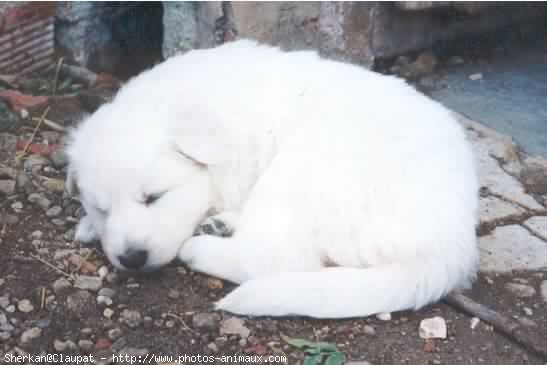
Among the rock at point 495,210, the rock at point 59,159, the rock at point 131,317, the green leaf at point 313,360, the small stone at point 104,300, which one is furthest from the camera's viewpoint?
the rock at point 59,159

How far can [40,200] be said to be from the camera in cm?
354

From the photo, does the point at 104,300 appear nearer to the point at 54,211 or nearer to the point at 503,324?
the point at 54,211

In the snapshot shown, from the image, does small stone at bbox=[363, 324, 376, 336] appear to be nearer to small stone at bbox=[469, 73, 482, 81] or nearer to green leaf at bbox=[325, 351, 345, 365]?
green leaf at bbox=[325, 351, 345, 365]

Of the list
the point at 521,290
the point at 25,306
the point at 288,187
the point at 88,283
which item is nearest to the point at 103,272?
the point at 88,283

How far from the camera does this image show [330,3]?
4.62 metres

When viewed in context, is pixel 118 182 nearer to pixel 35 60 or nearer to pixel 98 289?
pixel 98 289

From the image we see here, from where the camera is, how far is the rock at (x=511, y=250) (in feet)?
10.6

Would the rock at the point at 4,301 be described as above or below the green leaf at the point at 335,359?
below

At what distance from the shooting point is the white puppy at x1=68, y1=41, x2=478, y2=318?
2.71m

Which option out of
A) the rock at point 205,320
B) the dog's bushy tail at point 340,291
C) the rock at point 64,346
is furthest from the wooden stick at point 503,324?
the rock at point 64,346

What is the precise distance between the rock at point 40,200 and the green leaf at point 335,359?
1565 mm

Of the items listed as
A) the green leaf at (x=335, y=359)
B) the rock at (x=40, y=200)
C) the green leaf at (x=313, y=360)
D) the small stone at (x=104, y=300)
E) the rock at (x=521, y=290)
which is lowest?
the small stone at (x=104, y=300)

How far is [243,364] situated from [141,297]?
1.81 ft

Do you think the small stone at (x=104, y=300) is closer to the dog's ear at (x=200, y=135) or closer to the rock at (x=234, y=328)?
the rock at (x=234, y=328)
